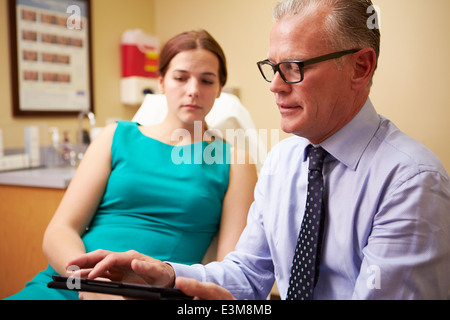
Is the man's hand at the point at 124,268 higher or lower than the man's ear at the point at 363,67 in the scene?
lower

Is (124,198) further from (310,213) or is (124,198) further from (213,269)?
(310,213)

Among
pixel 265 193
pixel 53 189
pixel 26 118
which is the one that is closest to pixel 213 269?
pixel 265 193

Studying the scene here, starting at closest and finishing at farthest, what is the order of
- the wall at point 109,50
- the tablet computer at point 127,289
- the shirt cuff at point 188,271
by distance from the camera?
the tablet computer at point 127,289 → the shirt cuff at point 188,271 → the wall at point 109,50

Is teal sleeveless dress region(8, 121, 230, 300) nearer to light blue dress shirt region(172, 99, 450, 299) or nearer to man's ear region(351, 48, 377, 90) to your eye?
light blue dress shirt region(172, 99, 450, 299)

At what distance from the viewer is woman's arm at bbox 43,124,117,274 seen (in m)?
1.22

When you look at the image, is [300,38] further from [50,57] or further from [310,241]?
[50,57]

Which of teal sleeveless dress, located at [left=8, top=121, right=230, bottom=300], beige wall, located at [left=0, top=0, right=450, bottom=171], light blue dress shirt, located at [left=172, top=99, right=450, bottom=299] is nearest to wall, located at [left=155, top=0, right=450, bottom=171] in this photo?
beige wall, located at [left=0, top=0, right=450, bottom=171]

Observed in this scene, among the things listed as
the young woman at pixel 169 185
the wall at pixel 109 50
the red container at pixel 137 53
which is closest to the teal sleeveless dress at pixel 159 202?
the young woman at pixel 169 185

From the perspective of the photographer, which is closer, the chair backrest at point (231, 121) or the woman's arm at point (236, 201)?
the woman's arm at point (236, 201)

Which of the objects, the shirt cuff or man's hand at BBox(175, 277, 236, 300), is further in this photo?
the shirt cuff

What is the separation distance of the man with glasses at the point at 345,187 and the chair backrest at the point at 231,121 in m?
0.76

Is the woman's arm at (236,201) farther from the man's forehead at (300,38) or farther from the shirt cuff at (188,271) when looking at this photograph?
the man's forehead at (300,38)

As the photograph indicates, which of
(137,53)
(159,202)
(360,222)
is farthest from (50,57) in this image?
(360,222)

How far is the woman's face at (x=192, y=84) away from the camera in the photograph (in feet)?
4.55
